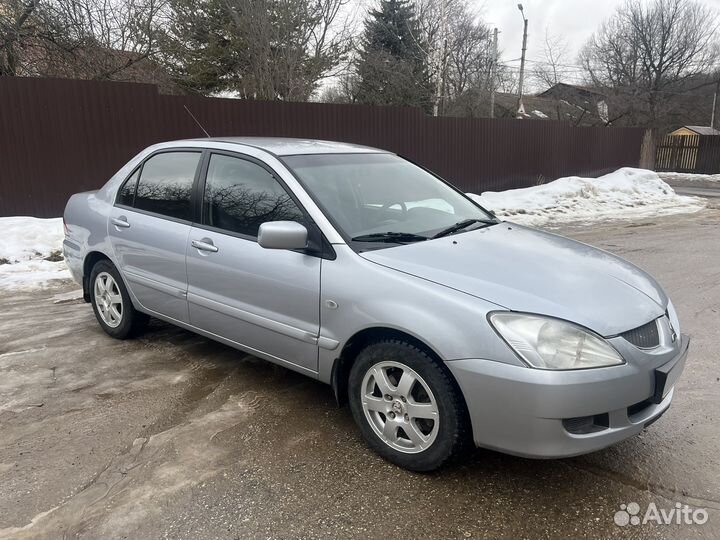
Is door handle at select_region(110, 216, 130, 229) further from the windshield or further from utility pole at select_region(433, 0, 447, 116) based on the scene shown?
utility pole at select_region(433, 0, 447, 116)

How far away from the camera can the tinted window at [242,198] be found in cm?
349

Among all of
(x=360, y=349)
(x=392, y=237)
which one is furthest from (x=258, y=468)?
(x=392, y=237)

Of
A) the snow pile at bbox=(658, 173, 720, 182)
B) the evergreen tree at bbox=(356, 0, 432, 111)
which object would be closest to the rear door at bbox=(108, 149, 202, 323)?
the evergreen tree at bbox=(356, 0, 432, 111)

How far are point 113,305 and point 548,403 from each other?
12.2 feet

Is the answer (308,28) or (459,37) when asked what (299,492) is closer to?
(308,28)

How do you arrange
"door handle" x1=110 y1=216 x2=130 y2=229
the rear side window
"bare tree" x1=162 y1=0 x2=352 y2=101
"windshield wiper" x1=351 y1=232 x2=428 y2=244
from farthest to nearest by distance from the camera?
1. "bare tree" x1=162 y1=0 x2=352 y2=101
2. the rear side window
3. "door handle" x1=110 y1=216 x2=130 y2=229
4. "windshield wiper" x1=351 y1=232 x2=428 y2=244

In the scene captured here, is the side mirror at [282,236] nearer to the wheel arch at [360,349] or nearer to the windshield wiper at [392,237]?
the windshield wiper at [392,237]

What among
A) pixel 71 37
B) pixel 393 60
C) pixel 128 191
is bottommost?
pixel 128 191

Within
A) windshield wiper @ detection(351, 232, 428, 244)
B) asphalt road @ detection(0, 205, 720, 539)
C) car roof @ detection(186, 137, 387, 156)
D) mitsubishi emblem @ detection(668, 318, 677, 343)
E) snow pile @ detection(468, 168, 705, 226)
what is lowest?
asphalt road @ detection(0, 205, 720, 539)

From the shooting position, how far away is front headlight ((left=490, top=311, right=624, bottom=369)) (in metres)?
2.46

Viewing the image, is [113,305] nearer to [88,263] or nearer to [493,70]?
[88,263]

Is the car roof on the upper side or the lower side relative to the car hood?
upper

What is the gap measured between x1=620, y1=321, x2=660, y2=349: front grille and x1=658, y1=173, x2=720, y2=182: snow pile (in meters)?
27.7

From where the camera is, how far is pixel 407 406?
2.81 m
